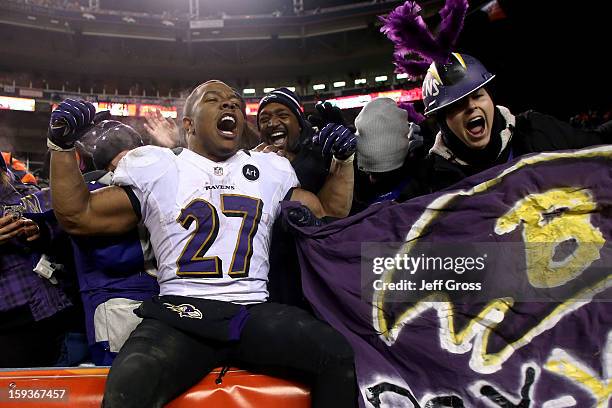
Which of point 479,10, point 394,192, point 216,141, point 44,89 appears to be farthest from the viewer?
point 44,89

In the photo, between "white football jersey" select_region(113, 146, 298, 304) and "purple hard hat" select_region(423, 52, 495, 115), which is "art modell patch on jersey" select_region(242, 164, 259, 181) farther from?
"purple hard hat" select_region(423, 52, 495, 115)

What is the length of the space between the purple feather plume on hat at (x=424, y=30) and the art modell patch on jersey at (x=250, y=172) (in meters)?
1.01

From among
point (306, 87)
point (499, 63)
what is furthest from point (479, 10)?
point (306, 87)

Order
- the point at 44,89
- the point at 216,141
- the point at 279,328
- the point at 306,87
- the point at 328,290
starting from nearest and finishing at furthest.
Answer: the point at 279,328
the point at 328,290
the point at 216,141
the point at 44,89
the point at 306,87

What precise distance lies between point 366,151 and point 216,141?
82 centimetres

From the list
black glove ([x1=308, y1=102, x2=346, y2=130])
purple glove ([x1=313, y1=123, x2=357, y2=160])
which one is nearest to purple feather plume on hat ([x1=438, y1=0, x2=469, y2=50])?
black glove ([x1=308, y1=102, x2=346, y2=130])

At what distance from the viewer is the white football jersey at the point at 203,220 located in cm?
193

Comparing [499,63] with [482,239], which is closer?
[482,239]

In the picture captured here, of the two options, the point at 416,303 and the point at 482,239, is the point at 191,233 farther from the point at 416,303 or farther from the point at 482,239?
the point at 482,239

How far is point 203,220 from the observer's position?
199 cm

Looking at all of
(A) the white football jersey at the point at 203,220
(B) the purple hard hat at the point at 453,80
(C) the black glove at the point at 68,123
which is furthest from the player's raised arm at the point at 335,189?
(C) the black glove at the point at 68,123

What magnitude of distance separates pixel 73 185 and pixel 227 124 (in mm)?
679

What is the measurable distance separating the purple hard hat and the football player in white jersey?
553mm

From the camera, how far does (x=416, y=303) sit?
1.87 meters
